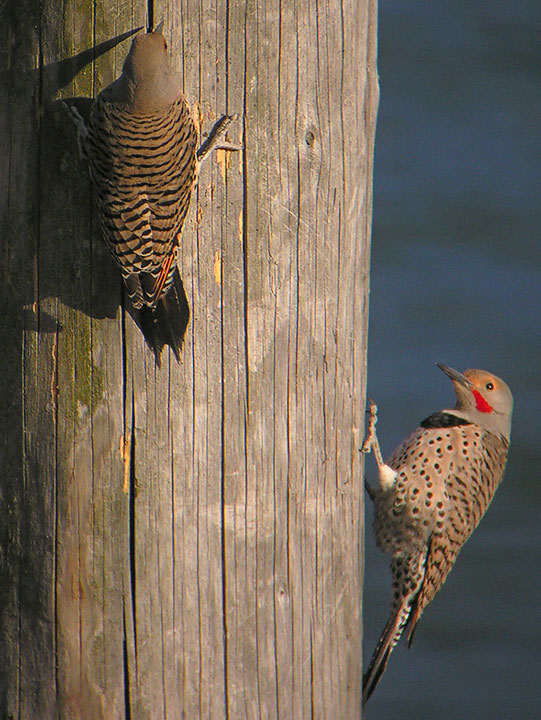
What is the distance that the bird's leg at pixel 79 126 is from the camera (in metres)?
2.03

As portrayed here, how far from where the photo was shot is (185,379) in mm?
2104

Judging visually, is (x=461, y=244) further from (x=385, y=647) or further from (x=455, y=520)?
(x=385, y=647)

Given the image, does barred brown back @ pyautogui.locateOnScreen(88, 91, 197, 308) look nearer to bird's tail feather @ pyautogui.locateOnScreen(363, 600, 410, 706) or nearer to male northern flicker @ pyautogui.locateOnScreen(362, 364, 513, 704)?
male northern flicker @ pyautogui.locateOnScreen(362, 364, 513, 704)

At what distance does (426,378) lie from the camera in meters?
4.68

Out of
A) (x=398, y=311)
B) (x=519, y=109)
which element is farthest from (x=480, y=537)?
(x=519, y=109)

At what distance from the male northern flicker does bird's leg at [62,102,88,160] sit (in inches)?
81.3

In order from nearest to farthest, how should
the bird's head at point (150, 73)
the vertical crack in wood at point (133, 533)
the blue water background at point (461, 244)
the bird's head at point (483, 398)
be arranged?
the bird's head at point (150, 73) → the vertical crack in wood at point (133, 533) → the bird's head at point (483, 398) → the blue water background at point (461, 244)

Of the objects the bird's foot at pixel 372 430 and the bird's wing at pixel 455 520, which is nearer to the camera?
the bird's foot at pixel 372 430

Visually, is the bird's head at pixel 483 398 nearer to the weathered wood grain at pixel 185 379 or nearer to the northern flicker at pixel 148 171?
the weathered wood grain at pixel 185 379

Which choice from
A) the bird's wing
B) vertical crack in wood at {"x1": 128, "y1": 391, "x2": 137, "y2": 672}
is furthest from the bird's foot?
vertical crack in wood at {"x1": 128, "y1": 391, "x2": 137, "y2": 672}

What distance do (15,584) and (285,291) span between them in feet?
2.70

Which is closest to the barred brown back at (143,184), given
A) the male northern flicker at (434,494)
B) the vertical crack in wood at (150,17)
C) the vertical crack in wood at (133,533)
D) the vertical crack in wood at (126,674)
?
the vertical crack in wood at (150,17)

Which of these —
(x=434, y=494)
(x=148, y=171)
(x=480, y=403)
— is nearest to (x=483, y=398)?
(x=480, y=403)

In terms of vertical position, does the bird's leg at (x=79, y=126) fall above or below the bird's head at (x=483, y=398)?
above
